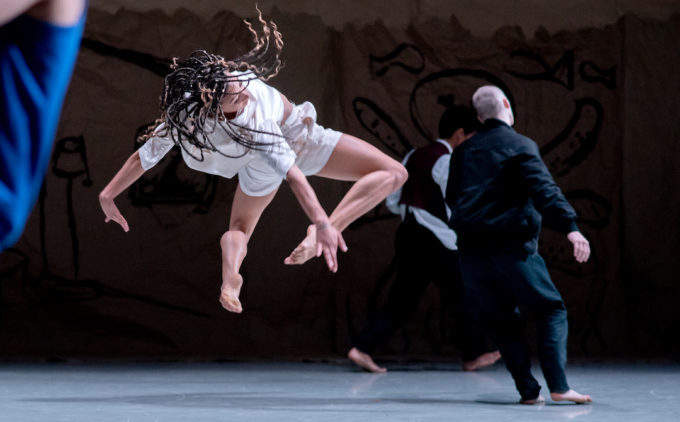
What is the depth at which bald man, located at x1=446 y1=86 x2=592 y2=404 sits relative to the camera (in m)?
4.47

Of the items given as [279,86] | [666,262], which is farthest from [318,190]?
[666,262]

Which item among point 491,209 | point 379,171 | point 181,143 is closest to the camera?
point 181,143

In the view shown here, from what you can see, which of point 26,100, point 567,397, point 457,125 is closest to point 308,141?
point 567,397

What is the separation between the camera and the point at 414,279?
6.53 meters

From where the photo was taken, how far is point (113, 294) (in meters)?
8.18

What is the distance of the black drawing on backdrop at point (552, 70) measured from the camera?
8.35 meters

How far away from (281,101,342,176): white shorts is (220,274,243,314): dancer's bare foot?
1.63 ft

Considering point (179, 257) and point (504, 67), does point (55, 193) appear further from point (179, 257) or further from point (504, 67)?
point (504, 67)

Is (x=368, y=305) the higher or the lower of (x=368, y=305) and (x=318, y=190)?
the lower

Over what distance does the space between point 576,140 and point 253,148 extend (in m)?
5.68

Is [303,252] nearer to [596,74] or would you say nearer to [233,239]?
[233,239]

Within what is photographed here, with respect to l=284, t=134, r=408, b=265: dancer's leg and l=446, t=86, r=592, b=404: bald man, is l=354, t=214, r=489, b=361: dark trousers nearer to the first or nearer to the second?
l=446, t=86, r=592, b=404: bald man

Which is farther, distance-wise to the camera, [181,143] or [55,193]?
[55,193]

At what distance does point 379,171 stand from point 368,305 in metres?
4.80
